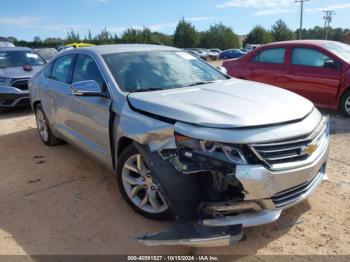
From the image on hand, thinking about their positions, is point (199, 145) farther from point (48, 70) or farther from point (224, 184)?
point (48, 70)

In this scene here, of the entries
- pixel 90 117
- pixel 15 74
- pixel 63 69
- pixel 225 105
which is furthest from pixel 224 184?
pixel 15 74

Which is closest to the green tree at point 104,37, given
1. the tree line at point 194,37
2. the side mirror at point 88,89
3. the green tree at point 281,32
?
the tree line at point 194,37

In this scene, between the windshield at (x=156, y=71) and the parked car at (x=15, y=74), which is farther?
the parked car at (x=15, y=74)

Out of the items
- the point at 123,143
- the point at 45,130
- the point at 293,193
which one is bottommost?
the point at 45,130

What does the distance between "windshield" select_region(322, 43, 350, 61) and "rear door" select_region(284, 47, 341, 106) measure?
200 millimetres

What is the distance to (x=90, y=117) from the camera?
13.3ft

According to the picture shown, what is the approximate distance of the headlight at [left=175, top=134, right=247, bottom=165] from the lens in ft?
8.70

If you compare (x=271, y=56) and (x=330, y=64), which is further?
(x=271, y=56)

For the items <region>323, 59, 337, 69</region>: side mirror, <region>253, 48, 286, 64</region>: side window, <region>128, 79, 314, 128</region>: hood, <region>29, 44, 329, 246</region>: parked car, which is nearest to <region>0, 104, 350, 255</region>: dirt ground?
<region>29, 44, 329, 246</region>: parked car

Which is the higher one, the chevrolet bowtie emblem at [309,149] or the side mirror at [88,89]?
the side mirror at [88,89]

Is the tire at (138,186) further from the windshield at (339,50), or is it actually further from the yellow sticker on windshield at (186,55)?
the windshield at (339,50)

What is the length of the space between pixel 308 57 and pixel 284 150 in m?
5.40

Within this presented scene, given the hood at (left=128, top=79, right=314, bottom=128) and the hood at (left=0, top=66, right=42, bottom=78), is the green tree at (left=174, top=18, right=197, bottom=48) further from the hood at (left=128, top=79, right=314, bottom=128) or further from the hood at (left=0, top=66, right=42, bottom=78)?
the hood at (left=128, top=79, right=314, bottom=128)

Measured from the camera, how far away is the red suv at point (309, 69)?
7.01 m
